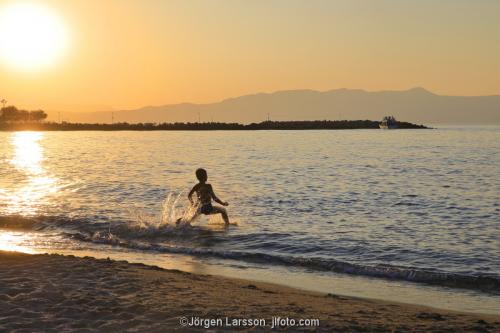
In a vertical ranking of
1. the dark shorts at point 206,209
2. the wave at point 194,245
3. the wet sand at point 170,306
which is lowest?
the wave at point 194,245

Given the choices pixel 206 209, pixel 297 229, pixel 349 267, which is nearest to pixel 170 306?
pixel 349 267

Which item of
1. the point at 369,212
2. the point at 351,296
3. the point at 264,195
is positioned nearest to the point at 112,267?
the point at 351,296

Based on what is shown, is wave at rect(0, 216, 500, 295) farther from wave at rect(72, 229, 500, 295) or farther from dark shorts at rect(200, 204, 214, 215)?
dark shorts at rect(200, 204, 214, 215)

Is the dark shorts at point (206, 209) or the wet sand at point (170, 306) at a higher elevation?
the dark shorts at point (206, 209)

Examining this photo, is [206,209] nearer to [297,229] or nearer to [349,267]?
[297,229]

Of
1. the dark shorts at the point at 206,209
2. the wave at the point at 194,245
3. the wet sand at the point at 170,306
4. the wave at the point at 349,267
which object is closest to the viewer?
the wet sand at the point at 170,306

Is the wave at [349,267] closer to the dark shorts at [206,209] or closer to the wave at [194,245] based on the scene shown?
the wave at [194,245]

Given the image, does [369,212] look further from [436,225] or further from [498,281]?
[498,281]

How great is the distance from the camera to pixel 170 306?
9305mm

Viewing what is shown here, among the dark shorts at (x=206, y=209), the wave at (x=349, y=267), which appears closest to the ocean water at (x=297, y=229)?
the wave at (x=349, y=267)

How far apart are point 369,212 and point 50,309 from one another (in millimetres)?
16034

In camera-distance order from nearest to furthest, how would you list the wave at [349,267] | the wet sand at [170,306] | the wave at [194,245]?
the wet sand at [170,306], the wave at [349,267], the wave at [194,245]

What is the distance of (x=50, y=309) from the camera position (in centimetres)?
901

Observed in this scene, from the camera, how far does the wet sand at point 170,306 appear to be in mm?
8336
